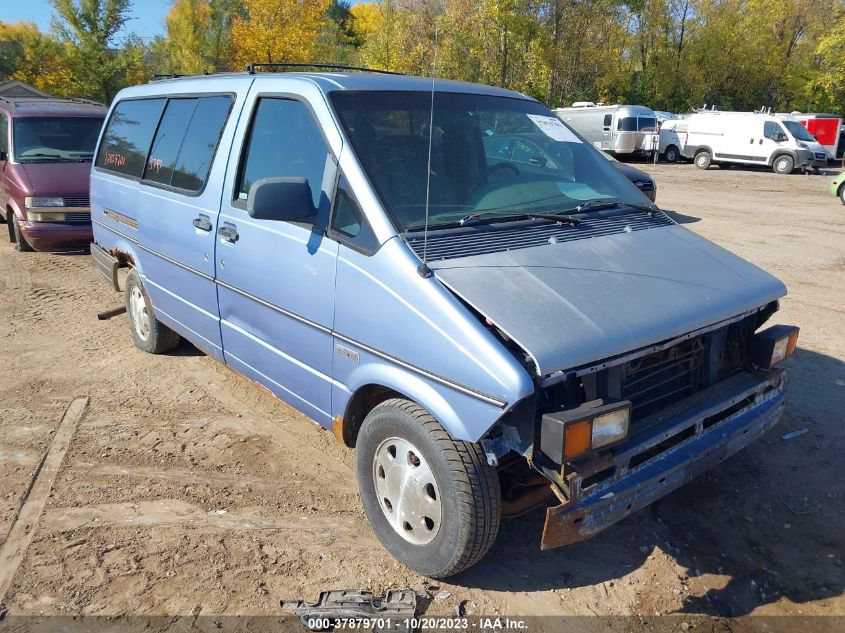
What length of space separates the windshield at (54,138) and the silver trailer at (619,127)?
2175 cm

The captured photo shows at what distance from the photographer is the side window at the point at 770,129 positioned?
2475 cm

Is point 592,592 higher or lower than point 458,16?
lower

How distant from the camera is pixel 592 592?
3043mm

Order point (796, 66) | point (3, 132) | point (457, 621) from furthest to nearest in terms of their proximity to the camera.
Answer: point (796, 66) → point (3, 132) → point (457, 621)

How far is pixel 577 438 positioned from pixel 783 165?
26312 mm

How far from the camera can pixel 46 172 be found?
9.17 meters

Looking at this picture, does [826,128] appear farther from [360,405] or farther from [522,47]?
[360,405]

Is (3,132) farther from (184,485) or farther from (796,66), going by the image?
(796,66)

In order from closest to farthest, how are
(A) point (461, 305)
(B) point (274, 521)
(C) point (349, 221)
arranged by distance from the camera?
(A) point (461, 305), (C) point (349, 221), (B) point (274, 521)

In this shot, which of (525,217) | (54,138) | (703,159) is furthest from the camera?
(703,159)

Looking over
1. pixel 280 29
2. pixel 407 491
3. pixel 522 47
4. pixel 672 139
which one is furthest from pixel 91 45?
pixel 407 491

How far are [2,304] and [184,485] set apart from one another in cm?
463

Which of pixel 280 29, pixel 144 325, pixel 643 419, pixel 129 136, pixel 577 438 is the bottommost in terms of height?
pixel 144 325

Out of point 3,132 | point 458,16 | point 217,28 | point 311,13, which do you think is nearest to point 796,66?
point 458,16
